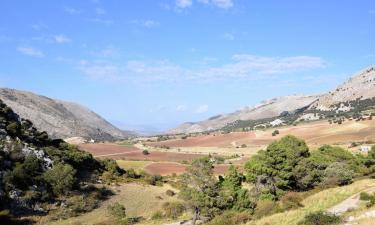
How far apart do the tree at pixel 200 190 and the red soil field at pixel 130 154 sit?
73.6m

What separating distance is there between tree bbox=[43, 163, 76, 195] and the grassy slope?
30.3 metres

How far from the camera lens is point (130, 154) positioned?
438 ft

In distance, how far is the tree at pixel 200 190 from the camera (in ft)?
137

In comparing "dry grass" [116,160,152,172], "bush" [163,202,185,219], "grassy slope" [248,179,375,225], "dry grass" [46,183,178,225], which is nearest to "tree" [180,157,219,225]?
"grassy slope" [248,179,375,225]

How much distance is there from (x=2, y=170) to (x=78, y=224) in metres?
14.9

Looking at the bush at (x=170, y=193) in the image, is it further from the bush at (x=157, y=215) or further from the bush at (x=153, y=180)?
the bush at (x=157, y=215)

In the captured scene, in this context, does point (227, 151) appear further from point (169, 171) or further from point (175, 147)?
point (169, 171)

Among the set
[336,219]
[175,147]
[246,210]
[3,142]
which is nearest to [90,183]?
[3,142]

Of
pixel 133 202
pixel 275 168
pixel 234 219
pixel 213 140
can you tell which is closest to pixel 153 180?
pixel 133 202

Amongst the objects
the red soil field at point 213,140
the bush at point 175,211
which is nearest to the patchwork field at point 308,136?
the red soil field at point 213,140

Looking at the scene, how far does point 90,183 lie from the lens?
6562 centimetres

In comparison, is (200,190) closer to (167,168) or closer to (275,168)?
(275,168)

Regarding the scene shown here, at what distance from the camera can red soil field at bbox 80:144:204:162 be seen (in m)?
122

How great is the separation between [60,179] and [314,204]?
3300cm
